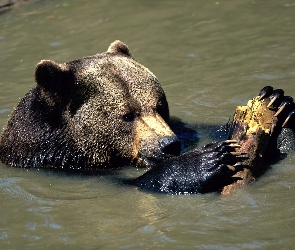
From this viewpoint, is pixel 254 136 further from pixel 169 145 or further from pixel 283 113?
pixel 169 145

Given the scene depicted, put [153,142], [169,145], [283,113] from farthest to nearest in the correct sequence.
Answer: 1. [283,113]
2. [153,142]
3. [169,145]

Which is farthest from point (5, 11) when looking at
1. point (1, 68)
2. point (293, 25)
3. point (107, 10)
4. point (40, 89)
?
point (40, 89)

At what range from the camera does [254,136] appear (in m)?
6.88

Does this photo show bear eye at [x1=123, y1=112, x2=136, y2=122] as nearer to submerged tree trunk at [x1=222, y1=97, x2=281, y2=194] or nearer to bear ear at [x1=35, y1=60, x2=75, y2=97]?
bear ear at [x1=35, y1=60, x2=75, y2=97]

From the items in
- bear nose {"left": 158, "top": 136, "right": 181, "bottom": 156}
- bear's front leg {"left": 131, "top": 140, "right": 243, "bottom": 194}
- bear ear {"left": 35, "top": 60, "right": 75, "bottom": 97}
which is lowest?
bear's front leg {"left": 131, "top": 140, "right": 243, "bottom": 194}

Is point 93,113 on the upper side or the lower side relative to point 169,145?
upper

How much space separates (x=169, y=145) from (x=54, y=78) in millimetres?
1527

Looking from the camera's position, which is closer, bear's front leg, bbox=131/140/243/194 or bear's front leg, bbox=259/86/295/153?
bear's front leg, bbox=131/140/243/194

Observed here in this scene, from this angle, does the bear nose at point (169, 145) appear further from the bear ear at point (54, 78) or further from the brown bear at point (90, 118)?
the bear ear at point (54, 78)

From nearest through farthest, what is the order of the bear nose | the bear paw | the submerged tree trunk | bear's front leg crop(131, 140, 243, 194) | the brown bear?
bear's front leg crop(131, 140, 243, 194) → the submerged tree trunk → the bear nose → the bear paw → the brown bear

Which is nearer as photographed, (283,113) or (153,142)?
(153,142)

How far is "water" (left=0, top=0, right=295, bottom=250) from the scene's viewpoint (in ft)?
18.8

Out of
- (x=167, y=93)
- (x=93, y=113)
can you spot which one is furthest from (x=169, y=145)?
(x=167, y=93)

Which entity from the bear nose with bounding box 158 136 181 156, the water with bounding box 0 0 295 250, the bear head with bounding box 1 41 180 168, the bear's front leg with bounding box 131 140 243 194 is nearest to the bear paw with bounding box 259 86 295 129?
the water with bounding box 0 0 295 250
